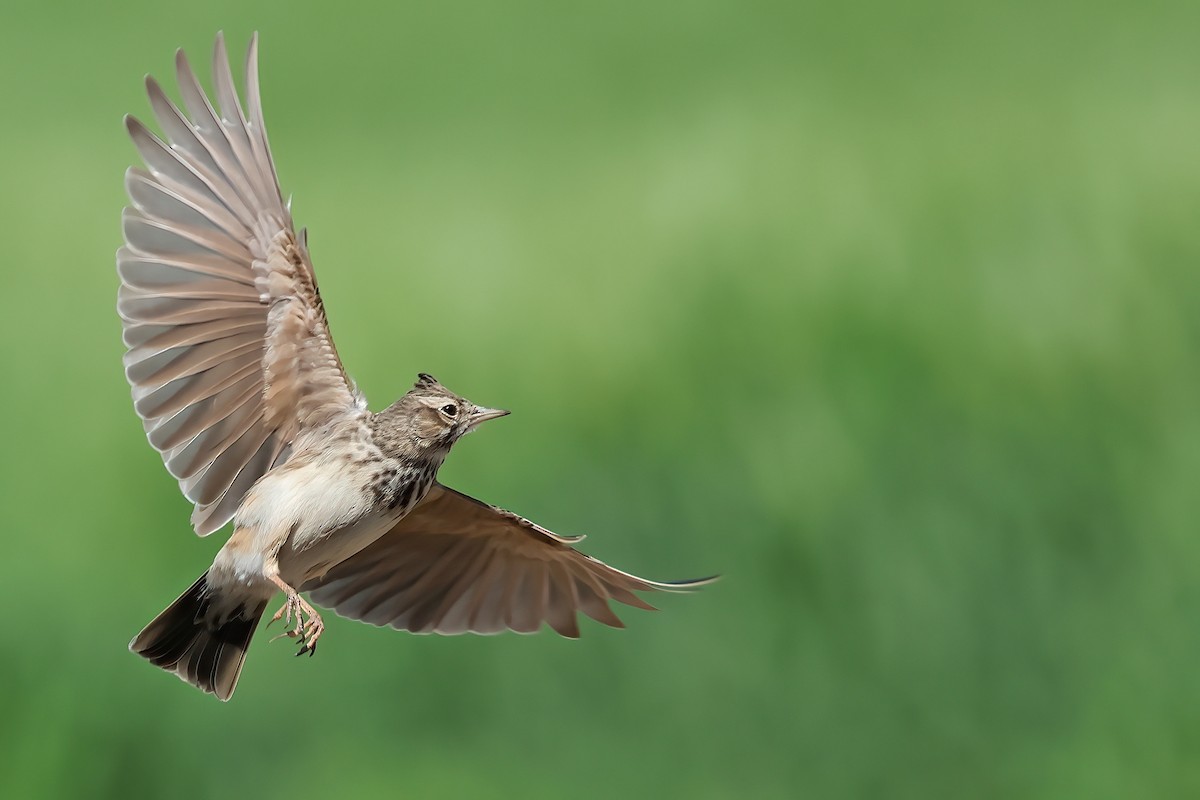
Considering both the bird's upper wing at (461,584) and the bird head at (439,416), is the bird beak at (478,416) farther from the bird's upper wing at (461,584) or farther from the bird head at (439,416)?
the bird's upper wing at (461,584)

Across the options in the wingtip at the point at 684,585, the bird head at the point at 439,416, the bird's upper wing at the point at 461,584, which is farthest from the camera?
the bird's upper wing at the point at 461,584

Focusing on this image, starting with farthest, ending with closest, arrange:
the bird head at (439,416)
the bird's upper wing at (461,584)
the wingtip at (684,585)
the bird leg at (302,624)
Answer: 1. the bird's upper wing at (461,584)
2. the wingtip at (684,585)
3. the bird head at (439,416)
4. the bird leg at (302,624)

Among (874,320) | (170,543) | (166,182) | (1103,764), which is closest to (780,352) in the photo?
(874,320)

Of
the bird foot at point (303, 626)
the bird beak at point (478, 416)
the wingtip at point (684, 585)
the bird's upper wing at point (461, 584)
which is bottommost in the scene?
the bird's upper wing at point (461, 584)

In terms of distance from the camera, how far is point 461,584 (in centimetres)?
523

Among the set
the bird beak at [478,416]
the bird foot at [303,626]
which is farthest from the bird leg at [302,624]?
the bird beak at [478,416]

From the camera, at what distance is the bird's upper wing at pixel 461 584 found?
5117 millimetres

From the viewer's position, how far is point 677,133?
355 inches

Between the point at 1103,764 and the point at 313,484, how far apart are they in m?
6.07

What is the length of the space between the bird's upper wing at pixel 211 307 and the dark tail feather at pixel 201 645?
264 mm

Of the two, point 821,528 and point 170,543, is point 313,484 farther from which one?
point 821,528

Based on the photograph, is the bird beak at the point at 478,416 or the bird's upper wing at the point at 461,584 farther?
the bird's upper wing at the point at 461,584

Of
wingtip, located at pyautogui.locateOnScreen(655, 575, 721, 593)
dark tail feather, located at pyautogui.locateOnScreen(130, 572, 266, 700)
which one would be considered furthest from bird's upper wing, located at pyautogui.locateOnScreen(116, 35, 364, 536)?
wingtip, located at pyautogui.locateOnScreen(655, 575, 721, 593)

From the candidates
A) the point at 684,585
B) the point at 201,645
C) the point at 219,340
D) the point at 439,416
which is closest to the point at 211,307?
the point at 219,340
